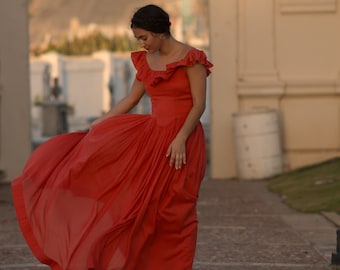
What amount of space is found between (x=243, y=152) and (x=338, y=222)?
677 cm

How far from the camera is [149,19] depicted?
22.6 feet

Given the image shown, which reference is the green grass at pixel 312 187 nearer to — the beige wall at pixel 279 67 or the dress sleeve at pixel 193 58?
the beige wall at pixel 279 67

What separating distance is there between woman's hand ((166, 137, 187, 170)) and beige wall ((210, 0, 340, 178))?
39.3 ft

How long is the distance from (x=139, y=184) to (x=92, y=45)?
101 metres

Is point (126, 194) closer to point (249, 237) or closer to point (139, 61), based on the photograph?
point (139, 61)

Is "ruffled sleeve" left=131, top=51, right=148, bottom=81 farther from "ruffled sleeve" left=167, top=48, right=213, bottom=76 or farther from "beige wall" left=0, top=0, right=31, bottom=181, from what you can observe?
"beige wall" left=0, top=0, right=31, bottom=181

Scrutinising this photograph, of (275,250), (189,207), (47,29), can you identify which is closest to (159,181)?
(189,207)

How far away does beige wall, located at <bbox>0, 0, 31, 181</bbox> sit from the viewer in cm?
1866

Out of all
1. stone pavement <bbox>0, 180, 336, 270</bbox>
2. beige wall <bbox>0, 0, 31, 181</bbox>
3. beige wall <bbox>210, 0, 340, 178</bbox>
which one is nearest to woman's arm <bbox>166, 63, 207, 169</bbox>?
stone pavement <bbox>0, 180, 336, 270</bbox>

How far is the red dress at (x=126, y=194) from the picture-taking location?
693 centimetres

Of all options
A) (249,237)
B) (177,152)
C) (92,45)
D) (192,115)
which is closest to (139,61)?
(192,115)

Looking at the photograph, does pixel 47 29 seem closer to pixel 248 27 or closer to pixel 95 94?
pixel 95 94

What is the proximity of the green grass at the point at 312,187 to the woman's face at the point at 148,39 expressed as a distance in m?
5.91

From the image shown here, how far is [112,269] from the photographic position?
688 cm
